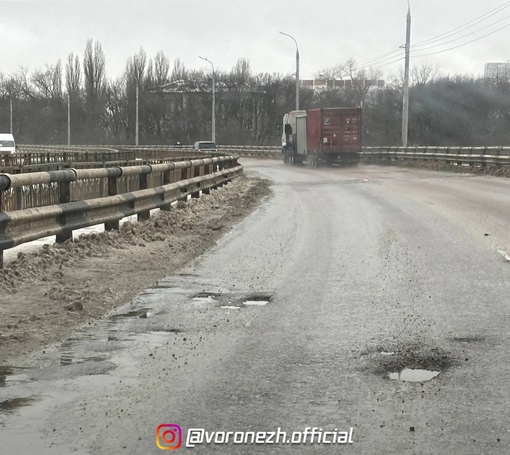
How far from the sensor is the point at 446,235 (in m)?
13.9

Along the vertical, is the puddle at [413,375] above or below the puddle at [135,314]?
above

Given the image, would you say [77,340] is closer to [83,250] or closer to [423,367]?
[423,367]

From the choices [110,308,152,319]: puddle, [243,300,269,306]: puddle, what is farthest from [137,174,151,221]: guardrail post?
[110,308,152,319]: puddle

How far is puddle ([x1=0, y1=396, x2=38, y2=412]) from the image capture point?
16.3ft

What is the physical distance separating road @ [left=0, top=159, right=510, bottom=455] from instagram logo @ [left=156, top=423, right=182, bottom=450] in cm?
3

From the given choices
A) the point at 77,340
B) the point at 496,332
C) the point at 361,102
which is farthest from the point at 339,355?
the point at 361,102

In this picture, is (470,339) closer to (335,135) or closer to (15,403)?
(15,403)

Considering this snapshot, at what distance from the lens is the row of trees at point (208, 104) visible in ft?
281

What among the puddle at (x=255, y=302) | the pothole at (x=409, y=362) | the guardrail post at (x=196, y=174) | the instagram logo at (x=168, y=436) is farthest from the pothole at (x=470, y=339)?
the guardrail post at (x=196, y=174)

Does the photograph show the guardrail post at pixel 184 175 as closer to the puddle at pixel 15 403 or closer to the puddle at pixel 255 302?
the puddle at pixel 255 302

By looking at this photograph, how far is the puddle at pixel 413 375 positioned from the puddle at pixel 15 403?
224cm

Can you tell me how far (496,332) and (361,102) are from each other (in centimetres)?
10228

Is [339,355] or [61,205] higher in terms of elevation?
[61,205]

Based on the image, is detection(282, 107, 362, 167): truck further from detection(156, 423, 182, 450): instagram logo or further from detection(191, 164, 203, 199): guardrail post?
detection(156, 423, 182, 450): instagram logo
